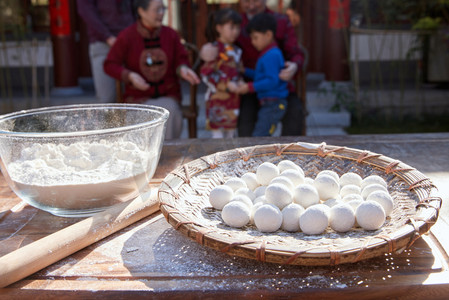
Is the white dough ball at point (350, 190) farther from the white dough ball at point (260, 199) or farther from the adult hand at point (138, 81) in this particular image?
the adult hand at point (138, 81)

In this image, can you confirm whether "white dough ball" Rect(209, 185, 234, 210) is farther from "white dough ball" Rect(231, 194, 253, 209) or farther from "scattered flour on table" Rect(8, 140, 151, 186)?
"scattered flour on table" Rect(8, 140, 151, 186)

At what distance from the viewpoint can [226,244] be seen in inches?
33.4

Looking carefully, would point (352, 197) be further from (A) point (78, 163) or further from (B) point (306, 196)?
(A) point (78, 163)

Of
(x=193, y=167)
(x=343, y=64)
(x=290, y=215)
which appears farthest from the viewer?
(x=343, y=64)

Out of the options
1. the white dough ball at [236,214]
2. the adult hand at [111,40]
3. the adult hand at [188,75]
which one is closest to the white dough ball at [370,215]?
the white dough ball at [236,214]

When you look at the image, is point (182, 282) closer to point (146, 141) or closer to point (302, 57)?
point (146, 141)

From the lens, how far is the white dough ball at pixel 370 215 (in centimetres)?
92

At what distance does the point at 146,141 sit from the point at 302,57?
7.01 ft

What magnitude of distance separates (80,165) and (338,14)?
14.2ft

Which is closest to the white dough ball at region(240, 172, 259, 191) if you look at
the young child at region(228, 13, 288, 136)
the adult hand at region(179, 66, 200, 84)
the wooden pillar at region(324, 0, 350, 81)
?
the adult hand at region(179, 66, 200, 84)

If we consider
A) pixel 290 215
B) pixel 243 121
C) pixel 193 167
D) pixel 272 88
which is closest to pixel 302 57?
pixel 272 88

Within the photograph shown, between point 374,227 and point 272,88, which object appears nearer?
point 374,227

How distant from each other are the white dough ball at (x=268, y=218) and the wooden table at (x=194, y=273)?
0.24ft

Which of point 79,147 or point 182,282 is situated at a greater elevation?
point 79,147
